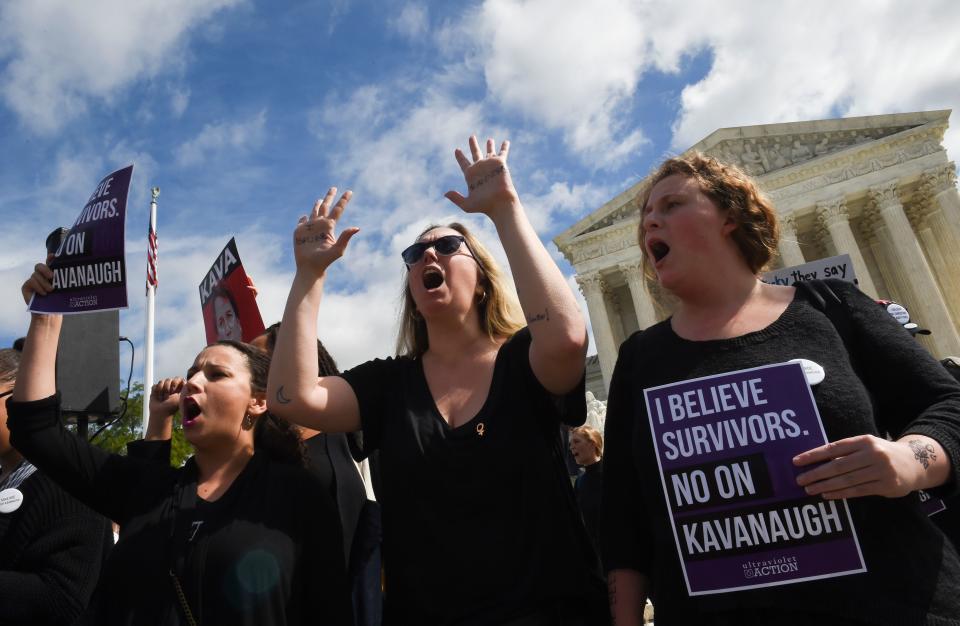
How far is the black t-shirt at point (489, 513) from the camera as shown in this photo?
6.28 ft

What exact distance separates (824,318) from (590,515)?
5.36 metres

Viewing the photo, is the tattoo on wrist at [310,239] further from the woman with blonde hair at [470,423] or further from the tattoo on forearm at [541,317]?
the tattoo on forearm at [541,317]

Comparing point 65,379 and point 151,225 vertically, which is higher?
point 151,225

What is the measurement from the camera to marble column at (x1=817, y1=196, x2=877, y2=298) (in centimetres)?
2945

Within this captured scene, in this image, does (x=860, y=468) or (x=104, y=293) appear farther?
(x=104, y=293)

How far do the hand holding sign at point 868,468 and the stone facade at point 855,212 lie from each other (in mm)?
27352

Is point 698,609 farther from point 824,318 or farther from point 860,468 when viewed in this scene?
point 824,318

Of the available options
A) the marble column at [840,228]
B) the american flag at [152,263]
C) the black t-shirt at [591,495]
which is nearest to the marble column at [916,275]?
the marble column at [840,228]

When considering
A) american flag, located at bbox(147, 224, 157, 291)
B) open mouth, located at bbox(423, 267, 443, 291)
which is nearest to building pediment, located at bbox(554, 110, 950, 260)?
american flag, located at bbox(147, 224, 157, 291)

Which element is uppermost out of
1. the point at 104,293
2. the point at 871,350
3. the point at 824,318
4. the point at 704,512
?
the point at 104,293

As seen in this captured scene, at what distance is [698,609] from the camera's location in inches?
68.8

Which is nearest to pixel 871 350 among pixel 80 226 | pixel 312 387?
pixel 312 387

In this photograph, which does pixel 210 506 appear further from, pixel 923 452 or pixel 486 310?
pixel 923 452

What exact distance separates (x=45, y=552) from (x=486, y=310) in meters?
2.24
